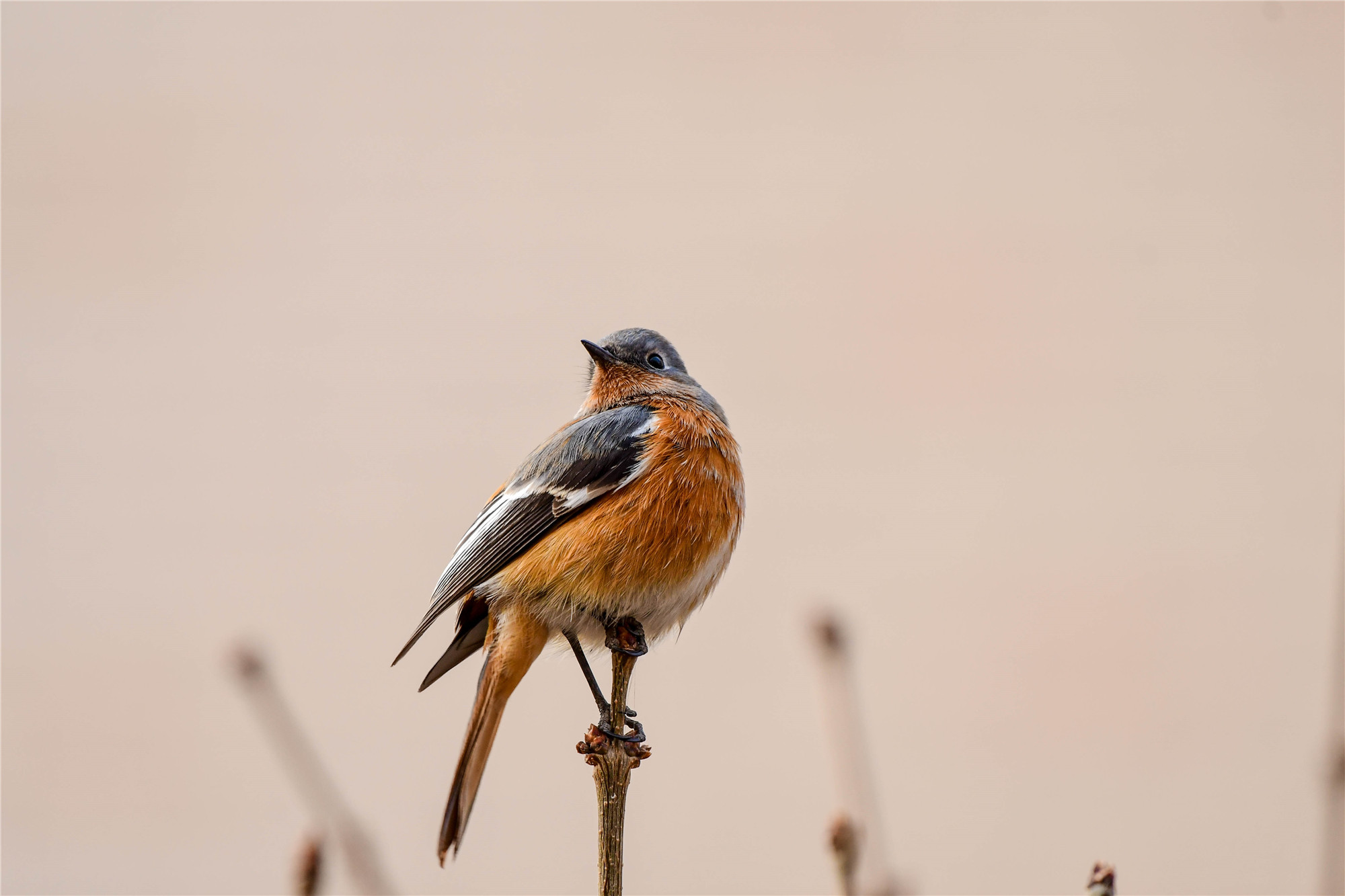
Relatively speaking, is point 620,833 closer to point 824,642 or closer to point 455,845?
point 824,642

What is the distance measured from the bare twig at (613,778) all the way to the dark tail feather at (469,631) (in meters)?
0.75

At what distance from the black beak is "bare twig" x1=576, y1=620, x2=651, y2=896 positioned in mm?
1260

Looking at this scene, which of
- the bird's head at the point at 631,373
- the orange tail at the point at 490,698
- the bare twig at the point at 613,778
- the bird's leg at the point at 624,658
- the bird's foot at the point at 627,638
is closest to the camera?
the bare twig at the point at 613,778

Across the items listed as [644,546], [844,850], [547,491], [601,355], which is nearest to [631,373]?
[601,355]

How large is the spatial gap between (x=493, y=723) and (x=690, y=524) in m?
0.74

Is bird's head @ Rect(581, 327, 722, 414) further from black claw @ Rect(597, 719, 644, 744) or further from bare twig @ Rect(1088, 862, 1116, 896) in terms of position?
bare twig @ Rect(1088, 862, 1116, 896)

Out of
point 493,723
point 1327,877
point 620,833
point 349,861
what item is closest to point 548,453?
point 493,723

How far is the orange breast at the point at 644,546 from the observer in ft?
9.61

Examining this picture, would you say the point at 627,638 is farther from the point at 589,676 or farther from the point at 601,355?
the point at 601,355

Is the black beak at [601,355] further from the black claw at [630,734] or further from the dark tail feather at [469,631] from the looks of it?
the black claw at [630,734]

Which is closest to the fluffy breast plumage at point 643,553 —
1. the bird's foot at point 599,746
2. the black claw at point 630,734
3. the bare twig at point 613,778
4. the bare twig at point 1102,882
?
the black claw at point 630,734

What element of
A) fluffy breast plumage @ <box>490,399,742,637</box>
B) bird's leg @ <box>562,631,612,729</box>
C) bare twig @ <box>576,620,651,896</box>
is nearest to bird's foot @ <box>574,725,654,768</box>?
bare twig @ <box>576,620,651,896</box>

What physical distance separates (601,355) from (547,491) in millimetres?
609

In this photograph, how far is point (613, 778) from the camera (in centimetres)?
204
